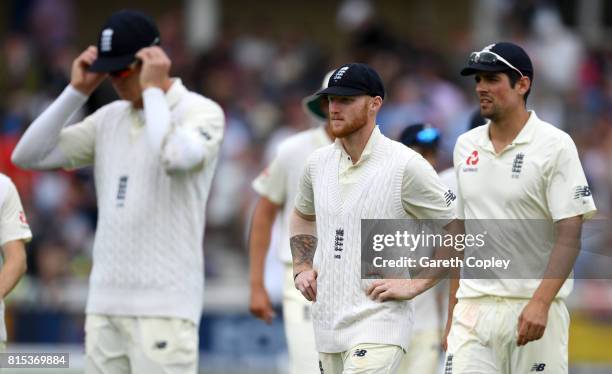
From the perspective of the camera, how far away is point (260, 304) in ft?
31.9

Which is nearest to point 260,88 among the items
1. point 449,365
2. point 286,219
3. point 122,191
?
point 286,219

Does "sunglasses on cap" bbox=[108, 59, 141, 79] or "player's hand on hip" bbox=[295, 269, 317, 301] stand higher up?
A: "sunglasses on cap" bbox=[108, 59, 141, 79]

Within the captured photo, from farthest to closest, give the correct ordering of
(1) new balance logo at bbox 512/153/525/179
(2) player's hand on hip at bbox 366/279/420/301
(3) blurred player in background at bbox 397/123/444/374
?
(3) blurred player in background at bbox 397/123/444/374
(1) new balance logo at bbox 512/153/525/179
(2) player's hand on hip at bbox 366/279/420/301

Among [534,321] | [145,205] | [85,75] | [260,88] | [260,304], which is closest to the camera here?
[534,321]

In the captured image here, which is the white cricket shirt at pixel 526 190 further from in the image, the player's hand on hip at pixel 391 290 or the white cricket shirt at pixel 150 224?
the white cricket shirt at pixel 150 224

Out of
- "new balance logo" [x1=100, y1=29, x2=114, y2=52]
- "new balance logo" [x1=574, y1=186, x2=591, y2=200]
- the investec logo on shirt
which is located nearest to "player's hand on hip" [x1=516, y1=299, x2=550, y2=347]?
"new balance logo" [x1=574, y1=186, x2=591, y2=200]

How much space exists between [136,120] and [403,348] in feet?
7.76

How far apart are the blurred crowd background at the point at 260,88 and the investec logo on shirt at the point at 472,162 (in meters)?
5.92

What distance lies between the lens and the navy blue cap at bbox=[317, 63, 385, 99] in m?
7.40

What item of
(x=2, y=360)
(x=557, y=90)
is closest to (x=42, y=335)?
(x=2, y=360)

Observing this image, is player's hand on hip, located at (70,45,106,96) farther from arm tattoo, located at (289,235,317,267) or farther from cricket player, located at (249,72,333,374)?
arm tattoo, located at (289,235,317,267)

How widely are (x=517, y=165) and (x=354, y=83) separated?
1.12 m

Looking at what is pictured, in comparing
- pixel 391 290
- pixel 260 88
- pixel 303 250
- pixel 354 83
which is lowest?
pixel 391 290

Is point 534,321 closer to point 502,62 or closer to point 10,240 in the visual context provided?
point 502,62
